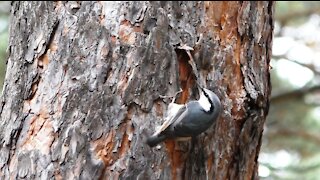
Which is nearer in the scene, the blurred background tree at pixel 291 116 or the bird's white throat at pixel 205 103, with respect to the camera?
the bird's white throat at pixel 205 103

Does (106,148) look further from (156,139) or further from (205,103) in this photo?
(205,103)

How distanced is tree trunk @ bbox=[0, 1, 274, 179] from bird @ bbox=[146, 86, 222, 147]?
0.13 ft

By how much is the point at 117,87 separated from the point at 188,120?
0.17 m

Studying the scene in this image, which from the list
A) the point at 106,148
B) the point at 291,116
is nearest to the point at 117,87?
the point at 106,148

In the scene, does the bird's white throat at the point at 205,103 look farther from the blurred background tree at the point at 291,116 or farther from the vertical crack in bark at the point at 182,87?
the blurred background tree at the point at 291,116

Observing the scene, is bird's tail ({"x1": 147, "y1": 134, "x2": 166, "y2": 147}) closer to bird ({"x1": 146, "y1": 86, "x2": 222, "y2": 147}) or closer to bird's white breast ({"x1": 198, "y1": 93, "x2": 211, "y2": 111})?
bird ({"x1": 146, "y1": 86, "x2": 222, "y2": 147})

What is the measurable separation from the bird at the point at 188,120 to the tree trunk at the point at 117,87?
38 millimetres

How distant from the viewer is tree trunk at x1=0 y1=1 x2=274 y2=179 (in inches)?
52.8

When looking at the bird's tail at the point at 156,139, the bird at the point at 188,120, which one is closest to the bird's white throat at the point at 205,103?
the bird at the point at 188,120

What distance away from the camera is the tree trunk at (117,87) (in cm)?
134

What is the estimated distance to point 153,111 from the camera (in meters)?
1.36

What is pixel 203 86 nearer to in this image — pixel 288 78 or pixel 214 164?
pixel 214 164

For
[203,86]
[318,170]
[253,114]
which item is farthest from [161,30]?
[318,170]

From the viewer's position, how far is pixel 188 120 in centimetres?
132
